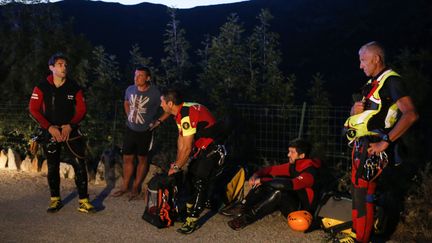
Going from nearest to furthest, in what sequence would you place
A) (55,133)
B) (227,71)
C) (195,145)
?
(195,145), (55,133), (227,71)

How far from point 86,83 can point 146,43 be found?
924 inches

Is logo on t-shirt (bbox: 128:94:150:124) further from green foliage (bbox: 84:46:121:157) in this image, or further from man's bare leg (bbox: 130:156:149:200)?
green foliage (bbox: 84:46:121:157)

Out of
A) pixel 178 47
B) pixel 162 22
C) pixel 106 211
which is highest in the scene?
pixel 162 22

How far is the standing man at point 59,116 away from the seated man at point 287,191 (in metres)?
1.91

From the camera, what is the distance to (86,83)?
36.3ft

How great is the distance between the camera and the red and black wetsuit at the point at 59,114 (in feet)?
18.1

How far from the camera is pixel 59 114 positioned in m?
5.56

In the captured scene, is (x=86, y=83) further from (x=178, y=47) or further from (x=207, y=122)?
(x=207, y=122)

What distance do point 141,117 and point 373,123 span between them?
3.46 m

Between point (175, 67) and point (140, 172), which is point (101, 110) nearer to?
point (140, 172)

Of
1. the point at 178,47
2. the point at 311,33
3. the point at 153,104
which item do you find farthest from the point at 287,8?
the point at 153,104

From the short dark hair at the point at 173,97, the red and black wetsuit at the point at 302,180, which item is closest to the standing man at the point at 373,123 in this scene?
the red and black wetsuit at the point at 302,180

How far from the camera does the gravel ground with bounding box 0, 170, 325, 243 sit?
4.81m

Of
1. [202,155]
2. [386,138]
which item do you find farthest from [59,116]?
[386,138]
